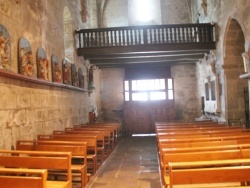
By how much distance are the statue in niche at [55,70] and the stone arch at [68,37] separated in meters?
2.00

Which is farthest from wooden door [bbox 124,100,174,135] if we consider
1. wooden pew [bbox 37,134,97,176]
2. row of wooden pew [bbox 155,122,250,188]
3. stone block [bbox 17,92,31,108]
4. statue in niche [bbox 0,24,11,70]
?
statue in niche [bbox 0,24,11,70]

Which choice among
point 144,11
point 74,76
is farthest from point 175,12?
point 74,76

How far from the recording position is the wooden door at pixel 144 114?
1430 centimetres

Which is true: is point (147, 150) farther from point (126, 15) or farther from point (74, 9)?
point (126, 15)

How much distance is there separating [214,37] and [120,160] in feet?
19.8

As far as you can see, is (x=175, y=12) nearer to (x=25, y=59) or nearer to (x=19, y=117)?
(x=25, y=59)

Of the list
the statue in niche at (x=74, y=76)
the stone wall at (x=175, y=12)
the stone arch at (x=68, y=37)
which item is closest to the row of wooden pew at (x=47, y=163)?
the statue in niche at (x=74, y=76)

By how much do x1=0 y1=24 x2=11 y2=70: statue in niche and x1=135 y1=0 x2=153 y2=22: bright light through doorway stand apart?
1123 cm

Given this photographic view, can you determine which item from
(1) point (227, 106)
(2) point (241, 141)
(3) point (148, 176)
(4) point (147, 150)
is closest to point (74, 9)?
(4) point (147, 150)

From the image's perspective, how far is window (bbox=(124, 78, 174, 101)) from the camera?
14.5m

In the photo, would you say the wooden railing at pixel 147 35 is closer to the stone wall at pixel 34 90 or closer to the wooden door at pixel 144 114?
the stone wall at pixel 34 90

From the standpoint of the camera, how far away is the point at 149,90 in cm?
1459

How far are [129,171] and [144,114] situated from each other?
8111 millimetres

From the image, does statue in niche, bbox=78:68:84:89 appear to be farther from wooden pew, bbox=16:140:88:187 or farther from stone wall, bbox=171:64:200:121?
stone wall, bbox=171:64:200:121
